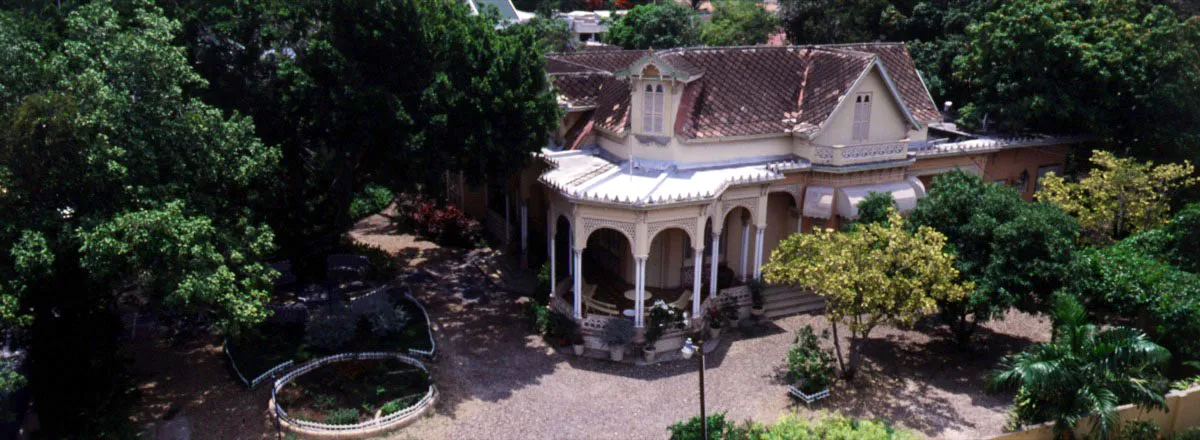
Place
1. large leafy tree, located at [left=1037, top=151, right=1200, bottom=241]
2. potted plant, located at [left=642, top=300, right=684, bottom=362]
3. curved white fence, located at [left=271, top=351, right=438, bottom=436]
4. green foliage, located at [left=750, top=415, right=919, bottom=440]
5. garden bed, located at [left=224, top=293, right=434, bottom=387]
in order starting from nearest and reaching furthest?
1. green foliage, located at [left=750, top=415, right=919, bottom=440]
2. curved white fence, located at [left=271, top=351, right=438, bottom=436]
3. garden bed, located at [left=224, top=293, right=434, bottom=387]
4. potted plant, located at [left=642, top=300, right=684, bottom=362]
5. large leafy tree, located at [left=1037, top=151, right=1200, bottom=241]

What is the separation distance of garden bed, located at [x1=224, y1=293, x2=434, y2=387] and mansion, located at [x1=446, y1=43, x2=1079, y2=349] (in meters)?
4.76

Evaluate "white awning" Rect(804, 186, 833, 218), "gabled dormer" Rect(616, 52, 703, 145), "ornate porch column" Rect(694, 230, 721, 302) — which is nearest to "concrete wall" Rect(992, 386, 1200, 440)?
"ornate porch column" Rect(694, 230, 721, 302)

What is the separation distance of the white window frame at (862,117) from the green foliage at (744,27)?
3578 cm

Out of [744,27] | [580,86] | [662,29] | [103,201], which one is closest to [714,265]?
[580,86]

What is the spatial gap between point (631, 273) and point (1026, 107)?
1799 cm

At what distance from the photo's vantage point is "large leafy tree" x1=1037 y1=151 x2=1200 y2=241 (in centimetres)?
2750

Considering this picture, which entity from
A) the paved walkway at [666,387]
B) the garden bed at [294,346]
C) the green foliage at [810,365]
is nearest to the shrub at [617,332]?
the paved walkway at [666,387]

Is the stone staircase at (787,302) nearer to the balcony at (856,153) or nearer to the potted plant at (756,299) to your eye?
the potted plant at (756,299)

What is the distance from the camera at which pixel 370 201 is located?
41.4m

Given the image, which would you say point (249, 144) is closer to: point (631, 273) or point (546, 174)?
point (546, 174)

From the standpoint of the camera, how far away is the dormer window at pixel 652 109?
1109 inches

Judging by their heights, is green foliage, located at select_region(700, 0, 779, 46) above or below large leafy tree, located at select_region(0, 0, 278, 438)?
above

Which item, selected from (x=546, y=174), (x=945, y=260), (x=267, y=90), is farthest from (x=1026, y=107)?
(x=267, y=90)

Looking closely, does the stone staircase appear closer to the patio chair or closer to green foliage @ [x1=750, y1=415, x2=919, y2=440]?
the patio chair
